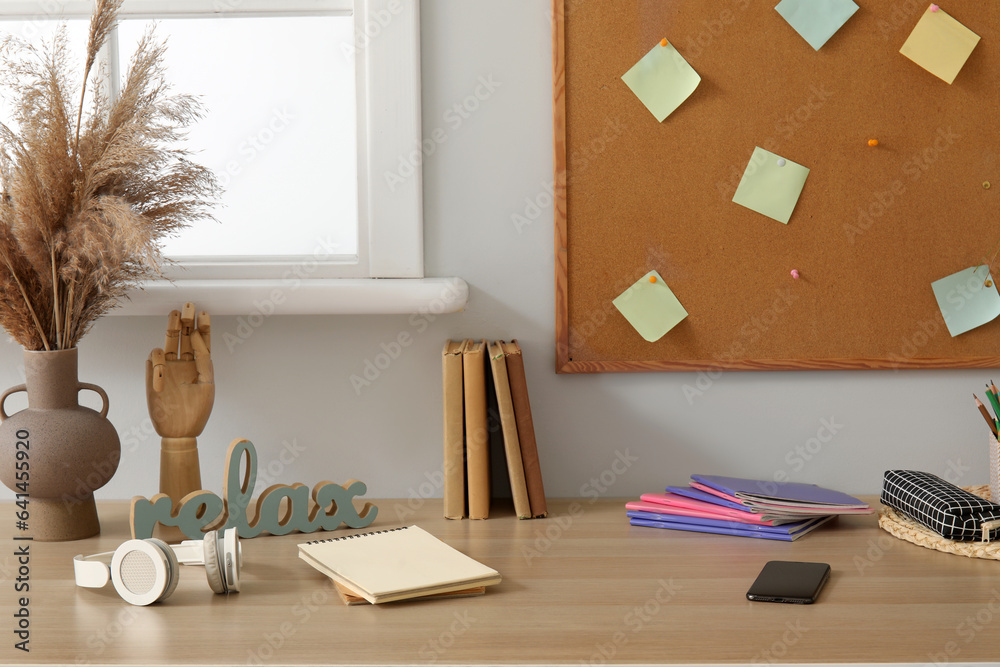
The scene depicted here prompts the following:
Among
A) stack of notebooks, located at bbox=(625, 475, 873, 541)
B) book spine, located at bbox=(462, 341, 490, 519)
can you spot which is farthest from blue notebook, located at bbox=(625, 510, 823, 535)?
book spine, located at bbox=(462, 341, 490, 519)

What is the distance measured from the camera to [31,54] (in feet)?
3.98

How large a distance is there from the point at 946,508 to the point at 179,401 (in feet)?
3.33

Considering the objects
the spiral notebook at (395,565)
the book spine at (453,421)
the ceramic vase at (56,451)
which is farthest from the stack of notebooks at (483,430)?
the ceramic vase at (56,451)

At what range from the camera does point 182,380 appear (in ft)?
3.73

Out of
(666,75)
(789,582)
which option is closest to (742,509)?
(789,582)

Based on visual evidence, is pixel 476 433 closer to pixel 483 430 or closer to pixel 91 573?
pixel 483 430

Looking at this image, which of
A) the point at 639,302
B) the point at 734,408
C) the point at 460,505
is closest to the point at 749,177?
the point at 639,302

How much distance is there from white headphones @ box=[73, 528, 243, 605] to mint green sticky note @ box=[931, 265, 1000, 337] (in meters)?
1.07

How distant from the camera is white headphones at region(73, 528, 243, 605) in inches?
33.9

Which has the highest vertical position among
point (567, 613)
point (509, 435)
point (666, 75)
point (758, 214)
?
point (666, 75)

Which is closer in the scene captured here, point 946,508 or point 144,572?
point 144,572

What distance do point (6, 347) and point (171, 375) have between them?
1.15ft

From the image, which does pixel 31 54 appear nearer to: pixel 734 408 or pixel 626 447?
pixel 626 447

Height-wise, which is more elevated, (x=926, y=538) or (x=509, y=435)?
(x=509, y=435)
